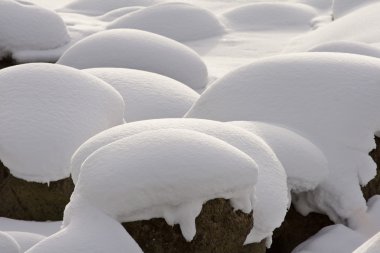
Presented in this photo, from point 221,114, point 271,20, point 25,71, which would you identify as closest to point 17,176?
point 25,71

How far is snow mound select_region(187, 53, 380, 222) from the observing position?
3.61 metres

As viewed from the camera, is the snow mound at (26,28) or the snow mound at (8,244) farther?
the snow mound at (26,28)

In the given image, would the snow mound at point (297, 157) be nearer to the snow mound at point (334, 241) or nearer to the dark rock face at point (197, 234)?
the snow mound at point (334, 241)

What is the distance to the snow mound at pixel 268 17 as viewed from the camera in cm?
904

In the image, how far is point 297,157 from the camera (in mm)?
3486

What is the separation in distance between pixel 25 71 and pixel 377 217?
200 centimetres

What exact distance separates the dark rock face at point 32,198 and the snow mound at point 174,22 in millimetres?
4528

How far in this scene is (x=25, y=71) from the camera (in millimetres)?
4125

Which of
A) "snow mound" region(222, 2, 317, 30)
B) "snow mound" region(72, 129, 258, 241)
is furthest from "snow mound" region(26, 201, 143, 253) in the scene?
"snow mound" region(222, 2, 317, 30)

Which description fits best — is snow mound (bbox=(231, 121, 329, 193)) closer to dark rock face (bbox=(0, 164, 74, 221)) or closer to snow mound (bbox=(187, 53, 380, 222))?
snow mound (bbox=(187, 53, 380, 222))

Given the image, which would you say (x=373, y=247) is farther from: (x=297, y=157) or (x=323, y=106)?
(x=323, y=106)

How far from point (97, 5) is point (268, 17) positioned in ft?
8.26

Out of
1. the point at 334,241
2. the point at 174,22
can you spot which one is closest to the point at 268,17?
the point at 174,22

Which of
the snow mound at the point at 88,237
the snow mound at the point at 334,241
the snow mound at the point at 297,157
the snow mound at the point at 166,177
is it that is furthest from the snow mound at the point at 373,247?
the snow mound at the point at 297,157
